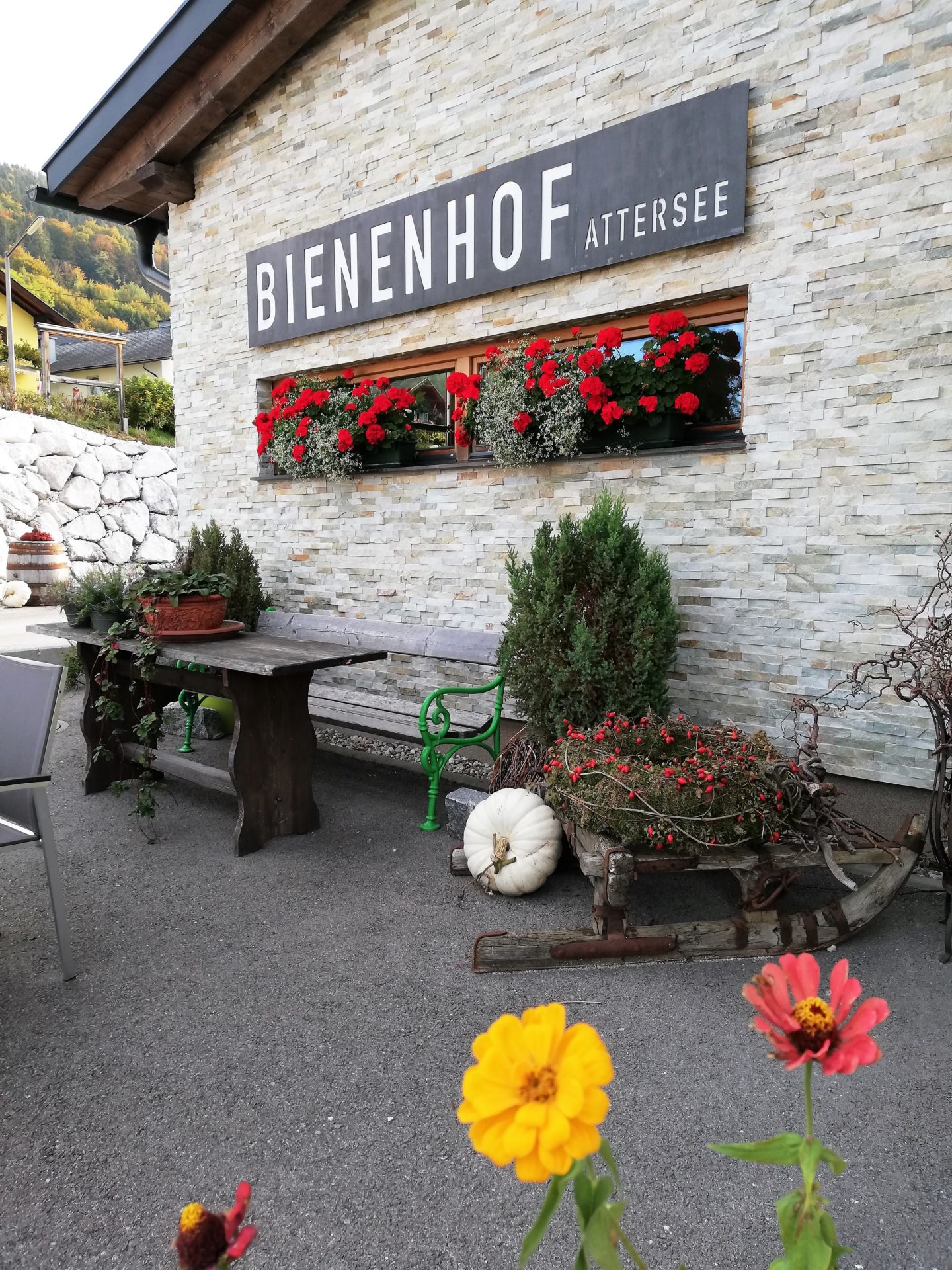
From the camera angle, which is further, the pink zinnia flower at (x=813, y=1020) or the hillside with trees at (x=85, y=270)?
the hillside with trees at (x=85, y=270)

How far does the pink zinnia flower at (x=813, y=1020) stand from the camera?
0.59m

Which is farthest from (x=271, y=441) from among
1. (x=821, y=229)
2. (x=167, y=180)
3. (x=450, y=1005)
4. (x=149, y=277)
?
(x=450, y=1005)

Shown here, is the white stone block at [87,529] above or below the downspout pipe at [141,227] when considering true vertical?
below

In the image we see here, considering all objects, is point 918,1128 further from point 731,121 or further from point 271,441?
point 271,441

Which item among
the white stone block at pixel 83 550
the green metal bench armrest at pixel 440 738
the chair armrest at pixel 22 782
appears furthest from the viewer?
the white stone block at pixel 83 550

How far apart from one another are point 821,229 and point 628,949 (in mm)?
3190

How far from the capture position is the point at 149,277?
7.98m

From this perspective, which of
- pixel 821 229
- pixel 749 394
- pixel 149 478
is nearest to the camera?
pixel 821 229

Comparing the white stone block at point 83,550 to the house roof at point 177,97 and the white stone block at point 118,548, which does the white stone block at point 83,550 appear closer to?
the white stone block at point 118,548

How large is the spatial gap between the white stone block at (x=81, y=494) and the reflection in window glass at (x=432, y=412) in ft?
33.0

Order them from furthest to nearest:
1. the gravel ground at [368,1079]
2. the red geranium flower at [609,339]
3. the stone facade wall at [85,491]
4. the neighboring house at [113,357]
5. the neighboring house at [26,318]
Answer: the neighboring house at [113,357], the neighboring house at [26,318], the stone facade wall at [85,491], the red geranium flower at [609,339], the gravel ground at [368,1079]

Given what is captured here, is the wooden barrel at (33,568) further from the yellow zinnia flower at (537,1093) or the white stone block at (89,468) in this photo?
the yellow zinnia flower at (537,1093)

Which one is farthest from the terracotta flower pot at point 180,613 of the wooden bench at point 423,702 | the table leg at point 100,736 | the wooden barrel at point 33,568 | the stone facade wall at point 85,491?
the stone facade wall at point 85,491

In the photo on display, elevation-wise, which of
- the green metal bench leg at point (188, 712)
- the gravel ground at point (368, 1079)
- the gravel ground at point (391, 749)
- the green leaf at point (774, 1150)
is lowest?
the gravel ground at point (368, 1079)
